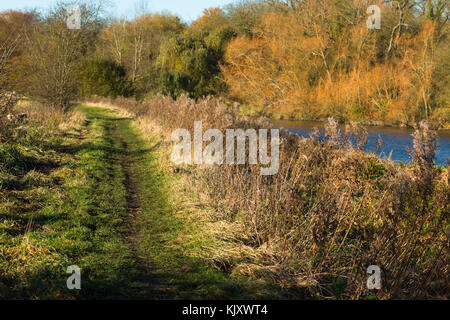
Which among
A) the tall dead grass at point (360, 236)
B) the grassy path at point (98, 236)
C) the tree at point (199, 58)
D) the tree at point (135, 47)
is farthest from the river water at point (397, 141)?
the tree at point (135, 47)

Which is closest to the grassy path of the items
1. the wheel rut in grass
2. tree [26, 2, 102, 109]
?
the wheel rut in grass

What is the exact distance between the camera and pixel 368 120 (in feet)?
84.3

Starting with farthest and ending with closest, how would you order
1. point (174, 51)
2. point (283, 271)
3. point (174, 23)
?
point (174, 23) < point (174, 51) < point (283, 271)

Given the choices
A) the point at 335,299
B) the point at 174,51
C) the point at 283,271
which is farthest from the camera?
the point at 174,51

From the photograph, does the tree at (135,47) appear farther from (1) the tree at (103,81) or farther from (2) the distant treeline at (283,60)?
(1) the tree at (103,81)

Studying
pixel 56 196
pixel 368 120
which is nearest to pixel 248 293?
pixel 56 196

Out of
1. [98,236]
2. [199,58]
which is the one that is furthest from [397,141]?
[199,58]

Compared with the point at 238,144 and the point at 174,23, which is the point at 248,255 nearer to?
the point at 238,144

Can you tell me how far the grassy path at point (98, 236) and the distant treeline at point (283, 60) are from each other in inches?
368

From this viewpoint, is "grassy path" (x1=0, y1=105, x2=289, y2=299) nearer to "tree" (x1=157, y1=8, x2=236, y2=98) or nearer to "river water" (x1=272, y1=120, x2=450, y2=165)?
"river water" (x1=272, y1=120, x2=450, y2=165)

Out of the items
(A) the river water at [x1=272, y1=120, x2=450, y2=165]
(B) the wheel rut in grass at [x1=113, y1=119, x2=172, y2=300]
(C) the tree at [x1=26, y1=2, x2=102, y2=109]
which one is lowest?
(B) the wheel rut in grass at [x1=113, y1=119, x2=172, y2=300]

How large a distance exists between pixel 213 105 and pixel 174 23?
44444 mm

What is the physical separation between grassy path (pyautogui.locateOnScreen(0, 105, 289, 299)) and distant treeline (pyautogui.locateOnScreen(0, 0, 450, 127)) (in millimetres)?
9357

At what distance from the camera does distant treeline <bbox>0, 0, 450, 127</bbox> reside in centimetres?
1781
